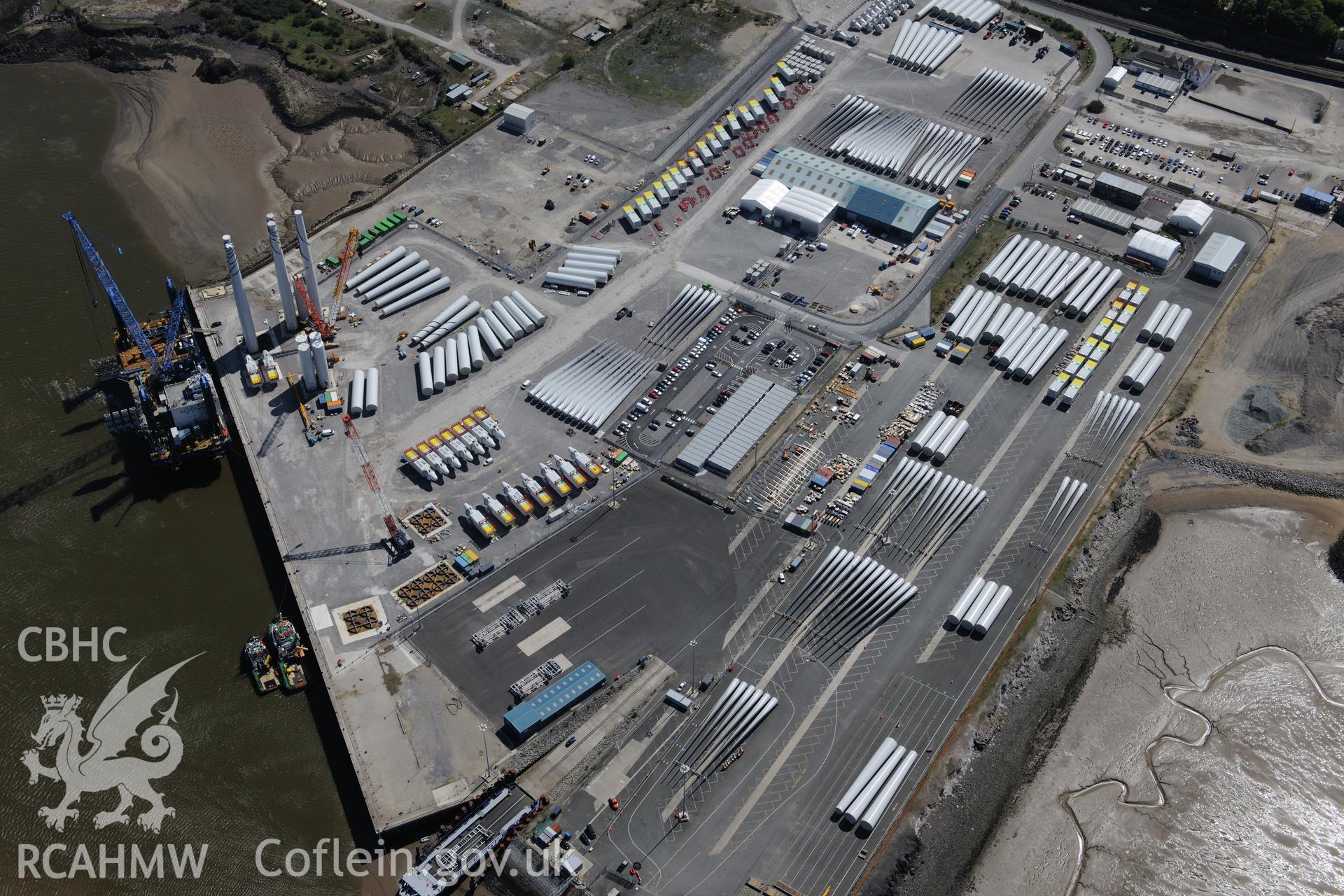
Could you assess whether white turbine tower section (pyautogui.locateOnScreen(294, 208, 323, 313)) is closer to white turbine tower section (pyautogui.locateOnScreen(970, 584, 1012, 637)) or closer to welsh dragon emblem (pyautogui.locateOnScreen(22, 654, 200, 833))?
welsh dragon emblem (pyautogui.locateOnScreen(22, 654, 200, 833))

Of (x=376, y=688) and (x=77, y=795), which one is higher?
(x=376, y=688)

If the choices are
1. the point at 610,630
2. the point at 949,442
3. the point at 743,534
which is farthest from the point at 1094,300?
the point at 610,630

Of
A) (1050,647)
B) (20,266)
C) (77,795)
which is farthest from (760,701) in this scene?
(20,266)

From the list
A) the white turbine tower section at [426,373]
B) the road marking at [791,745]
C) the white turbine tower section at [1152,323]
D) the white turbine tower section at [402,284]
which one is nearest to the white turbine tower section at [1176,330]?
the white turbine tower section at [1152,323]

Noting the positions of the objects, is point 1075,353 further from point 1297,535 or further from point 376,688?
point 376,688

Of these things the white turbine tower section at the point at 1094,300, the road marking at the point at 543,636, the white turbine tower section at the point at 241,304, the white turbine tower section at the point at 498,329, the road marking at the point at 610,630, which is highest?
the white turbine tower section at the point at 1094,300

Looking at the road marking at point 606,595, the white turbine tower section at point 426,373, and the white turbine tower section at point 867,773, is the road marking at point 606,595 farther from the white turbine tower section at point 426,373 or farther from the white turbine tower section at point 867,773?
the white turbine tower section at point 426,373

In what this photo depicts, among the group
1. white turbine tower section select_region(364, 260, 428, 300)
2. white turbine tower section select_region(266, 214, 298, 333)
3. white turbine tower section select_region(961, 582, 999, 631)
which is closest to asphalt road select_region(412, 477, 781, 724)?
white turbine tower section select_region(961, 582, 999, 631)
